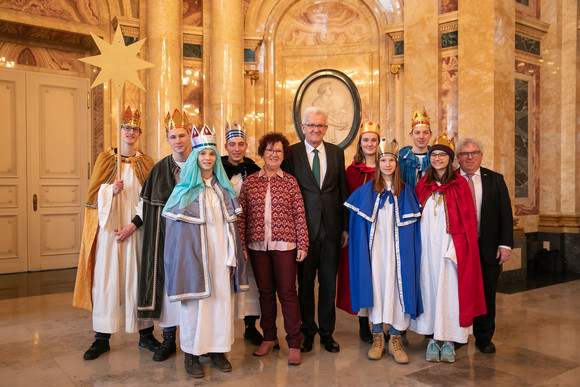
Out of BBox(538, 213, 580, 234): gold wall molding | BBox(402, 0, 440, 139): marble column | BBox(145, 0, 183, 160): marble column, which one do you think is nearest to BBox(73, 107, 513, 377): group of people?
BBox(145, 0, 183, 160): marble column

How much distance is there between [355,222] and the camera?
401 cm

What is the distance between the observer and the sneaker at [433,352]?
12.6 ft

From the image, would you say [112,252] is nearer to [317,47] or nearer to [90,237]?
[90,237]

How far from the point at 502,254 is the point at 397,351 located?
1.16m

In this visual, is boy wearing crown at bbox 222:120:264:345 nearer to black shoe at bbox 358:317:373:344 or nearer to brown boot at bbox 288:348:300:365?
brown boot at bbox 288:348:300:365

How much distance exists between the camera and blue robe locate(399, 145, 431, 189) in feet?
14.2

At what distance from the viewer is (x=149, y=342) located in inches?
163

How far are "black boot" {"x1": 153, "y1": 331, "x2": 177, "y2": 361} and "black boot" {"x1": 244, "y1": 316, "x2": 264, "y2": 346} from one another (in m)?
0.66

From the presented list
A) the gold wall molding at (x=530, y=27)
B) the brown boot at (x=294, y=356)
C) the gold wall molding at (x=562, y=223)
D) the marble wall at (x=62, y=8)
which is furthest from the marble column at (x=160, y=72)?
the gold wall molding at (x=562, y=223)

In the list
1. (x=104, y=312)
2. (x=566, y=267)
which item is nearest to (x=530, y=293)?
(x=566, y=267)

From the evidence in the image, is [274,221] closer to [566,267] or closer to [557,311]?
[557,311]

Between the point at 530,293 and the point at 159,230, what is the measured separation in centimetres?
470

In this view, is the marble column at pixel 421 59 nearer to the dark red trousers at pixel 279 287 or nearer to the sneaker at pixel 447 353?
the sneaker at pixel 447 353

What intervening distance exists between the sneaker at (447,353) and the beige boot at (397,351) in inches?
10.8
